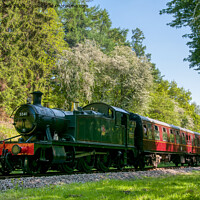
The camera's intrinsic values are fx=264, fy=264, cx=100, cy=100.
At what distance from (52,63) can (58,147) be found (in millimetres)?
20345

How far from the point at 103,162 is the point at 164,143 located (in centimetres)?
670

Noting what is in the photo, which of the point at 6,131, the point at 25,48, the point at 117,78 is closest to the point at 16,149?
the point at 6,131

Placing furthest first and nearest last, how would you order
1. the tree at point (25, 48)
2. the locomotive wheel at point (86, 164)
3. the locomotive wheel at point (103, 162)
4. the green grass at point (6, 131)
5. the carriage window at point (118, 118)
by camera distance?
the tree at point (25, 48) → the green grass at point (6, 131) → the carriage window at point (118, 118) → the locomotive wheel at point (103, 162) → the locomotive wheel at point (86, 164)

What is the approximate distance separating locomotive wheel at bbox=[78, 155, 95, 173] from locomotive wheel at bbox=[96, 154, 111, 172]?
0.34m

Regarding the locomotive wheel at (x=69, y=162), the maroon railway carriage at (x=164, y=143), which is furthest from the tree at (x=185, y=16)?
the locomotive wheel at (x=69, y=162)

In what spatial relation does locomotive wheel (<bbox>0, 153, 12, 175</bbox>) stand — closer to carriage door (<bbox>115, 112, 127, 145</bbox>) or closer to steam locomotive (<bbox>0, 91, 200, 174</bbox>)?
steam locomotive (<bbox>0, 91, 200, 174</bbox>)

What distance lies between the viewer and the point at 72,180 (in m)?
8.62

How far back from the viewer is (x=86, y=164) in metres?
12.1

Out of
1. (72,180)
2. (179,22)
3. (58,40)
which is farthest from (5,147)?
(58,40)

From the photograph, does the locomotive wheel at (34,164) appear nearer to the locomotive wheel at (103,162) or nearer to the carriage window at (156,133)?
the locomotive wheel at (103,162)

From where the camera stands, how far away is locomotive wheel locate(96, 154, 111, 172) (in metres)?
12.8

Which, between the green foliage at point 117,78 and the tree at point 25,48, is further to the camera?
the green foliage at point 117,78

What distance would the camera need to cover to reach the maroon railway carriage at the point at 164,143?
16273 mm

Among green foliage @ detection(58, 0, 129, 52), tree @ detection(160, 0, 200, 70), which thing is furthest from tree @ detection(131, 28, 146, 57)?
tree @ detection(160, 0, 200, 70)
